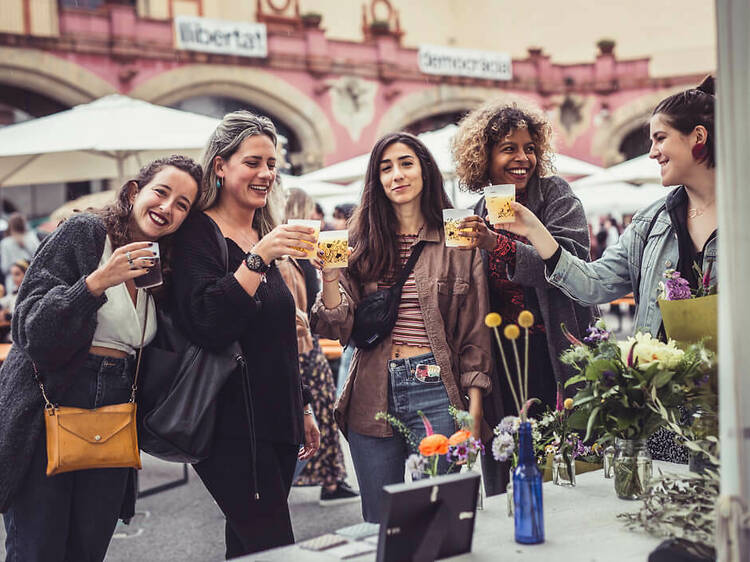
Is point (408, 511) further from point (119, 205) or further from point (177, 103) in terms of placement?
point (177, 103)

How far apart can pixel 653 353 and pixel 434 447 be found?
56cm

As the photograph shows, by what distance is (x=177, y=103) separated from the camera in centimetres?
1769

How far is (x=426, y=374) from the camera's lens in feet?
9.37

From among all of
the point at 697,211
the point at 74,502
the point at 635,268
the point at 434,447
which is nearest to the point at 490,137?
the point at 635,268

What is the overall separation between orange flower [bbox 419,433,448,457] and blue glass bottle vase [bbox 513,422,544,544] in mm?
165

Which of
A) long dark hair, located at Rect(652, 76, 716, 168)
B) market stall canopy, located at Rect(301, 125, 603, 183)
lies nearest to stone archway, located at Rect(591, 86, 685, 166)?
market stall canopy, located at Rect(301, 125, 603, 183)

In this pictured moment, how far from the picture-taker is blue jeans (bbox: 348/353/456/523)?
2.86 meters

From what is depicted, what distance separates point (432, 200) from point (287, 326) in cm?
75

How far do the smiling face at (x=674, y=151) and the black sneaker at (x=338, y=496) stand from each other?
3.15 meters

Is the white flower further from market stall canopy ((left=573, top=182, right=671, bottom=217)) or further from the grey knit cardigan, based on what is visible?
market stall canopy ((left=573, top=182, right=671, bottom=217))

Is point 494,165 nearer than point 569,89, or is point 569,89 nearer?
point 494,165

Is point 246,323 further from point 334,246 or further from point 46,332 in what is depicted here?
point 46,332

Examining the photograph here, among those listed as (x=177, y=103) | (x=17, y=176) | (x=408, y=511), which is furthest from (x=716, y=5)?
(x=177, y=103)

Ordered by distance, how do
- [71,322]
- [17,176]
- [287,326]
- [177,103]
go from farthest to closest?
1. [177,103]
2. [17,176]
3. [287,326]
4. [71,322]
